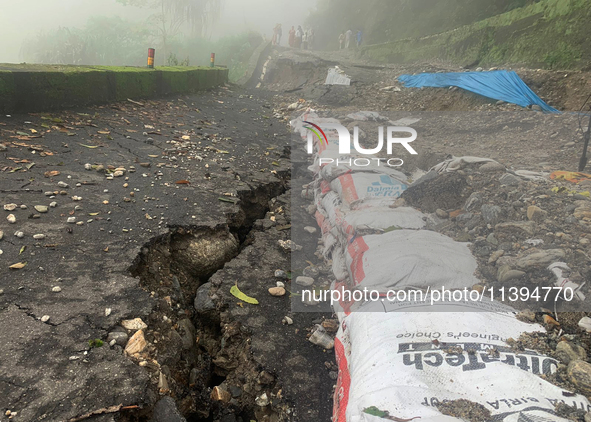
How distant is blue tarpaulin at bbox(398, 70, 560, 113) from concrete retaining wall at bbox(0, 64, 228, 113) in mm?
4805

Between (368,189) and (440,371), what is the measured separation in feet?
5.33

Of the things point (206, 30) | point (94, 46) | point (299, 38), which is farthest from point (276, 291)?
point (206, 30)

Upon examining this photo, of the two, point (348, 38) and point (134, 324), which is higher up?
point (348, 38)

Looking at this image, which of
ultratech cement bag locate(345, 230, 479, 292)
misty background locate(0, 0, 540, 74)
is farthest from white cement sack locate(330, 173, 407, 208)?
misty background locate(0, 0, 540, 74)

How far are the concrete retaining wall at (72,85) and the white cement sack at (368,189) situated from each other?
3.45m

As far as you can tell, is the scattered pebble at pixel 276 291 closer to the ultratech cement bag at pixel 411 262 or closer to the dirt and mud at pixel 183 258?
the dirt and mud at pixel 183 258

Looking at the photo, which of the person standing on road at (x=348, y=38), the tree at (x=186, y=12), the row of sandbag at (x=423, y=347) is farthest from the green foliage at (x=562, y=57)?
the tree at (x=186, y=12)

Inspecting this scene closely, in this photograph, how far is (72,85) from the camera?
418cm

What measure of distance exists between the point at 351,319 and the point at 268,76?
35.7 ft

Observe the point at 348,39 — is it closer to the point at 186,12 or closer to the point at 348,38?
the point at 348,38

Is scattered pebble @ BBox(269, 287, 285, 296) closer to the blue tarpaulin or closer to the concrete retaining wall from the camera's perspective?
the concrete retaining wall

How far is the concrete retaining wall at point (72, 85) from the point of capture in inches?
141

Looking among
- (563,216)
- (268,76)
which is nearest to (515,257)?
(563,216)

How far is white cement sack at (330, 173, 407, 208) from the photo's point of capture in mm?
2670
